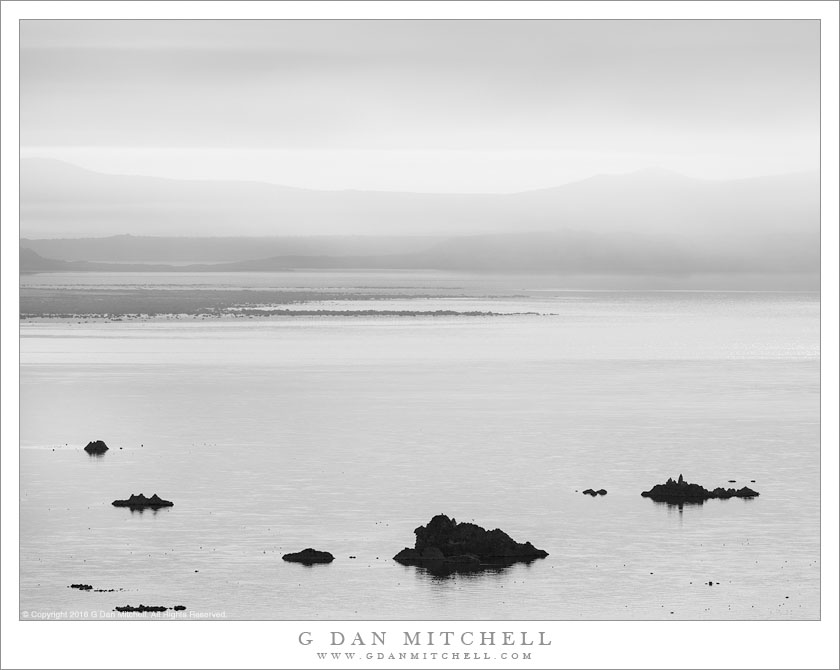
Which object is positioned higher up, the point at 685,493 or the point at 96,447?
the point at 96,447

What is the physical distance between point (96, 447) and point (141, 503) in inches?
166

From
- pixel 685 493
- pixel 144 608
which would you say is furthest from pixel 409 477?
pixel 144 608

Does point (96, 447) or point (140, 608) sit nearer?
point (140, 608)

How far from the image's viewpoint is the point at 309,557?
1989cm

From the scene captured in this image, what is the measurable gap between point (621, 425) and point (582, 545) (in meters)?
12.1

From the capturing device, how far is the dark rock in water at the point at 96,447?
88.5 ft

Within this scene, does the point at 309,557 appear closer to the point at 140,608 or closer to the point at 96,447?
the point at 140,608

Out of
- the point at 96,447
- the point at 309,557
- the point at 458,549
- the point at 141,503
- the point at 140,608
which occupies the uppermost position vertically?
the point at 96,447

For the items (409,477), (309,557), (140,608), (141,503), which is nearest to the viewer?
(140,608)

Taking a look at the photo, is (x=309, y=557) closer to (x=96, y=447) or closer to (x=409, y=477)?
(x=409, y=477)

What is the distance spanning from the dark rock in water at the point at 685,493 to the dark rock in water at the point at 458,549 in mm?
4951

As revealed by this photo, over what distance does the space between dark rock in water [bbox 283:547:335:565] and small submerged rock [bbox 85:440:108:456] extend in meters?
8.12

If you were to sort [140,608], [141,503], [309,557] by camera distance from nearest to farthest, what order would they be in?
1. [140,608]
2. [309,557]
3. [141,503]

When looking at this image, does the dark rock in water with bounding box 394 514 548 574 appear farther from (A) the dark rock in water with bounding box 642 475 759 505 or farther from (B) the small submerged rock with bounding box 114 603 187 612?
(A) the dark rock in water with bounding box 642 475 759 505
